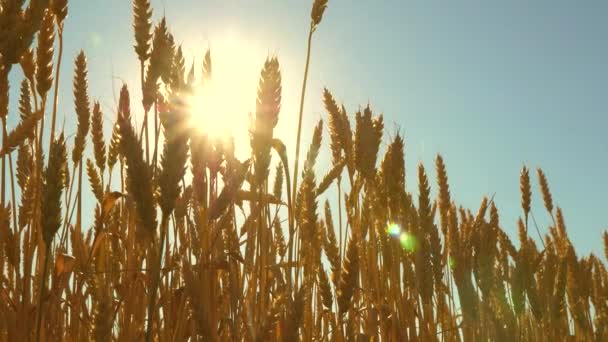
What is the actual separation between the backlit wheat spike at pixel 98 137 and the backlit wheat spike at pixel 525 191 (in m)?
2.30

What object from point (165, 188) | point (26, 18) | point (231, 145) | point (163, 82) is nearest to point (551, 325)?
point (231, 145)

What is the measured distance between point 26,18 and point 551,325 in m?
2.54

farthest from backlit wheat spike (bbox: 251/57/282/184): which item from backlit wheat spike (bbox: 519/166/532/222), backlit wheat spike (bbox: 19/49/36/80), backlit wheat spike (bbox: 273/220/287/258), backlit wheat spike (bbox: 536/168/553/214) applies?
backlit wheat spike (bbox: 536/168/553/214)

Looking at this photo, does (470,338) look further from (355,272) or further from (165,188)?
(165,188)

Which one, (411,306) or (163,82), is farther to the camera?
(411,306)

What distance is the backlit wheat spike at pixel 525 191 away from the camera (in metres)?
3.17

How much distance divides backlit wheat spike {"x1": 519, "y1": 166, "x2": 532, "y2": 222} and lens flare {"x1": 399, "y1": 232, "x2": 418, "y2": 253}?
4.83 ft

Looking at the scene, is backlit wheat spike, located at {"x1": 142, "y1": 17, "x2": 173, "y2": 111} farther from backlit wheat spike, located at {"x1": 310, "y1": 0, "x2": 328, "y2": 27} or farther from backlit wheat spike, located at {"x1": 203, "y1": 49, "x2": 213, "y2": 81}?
backlit wheat spike, located at {"x1": 310, "y1": 0, "x2": 328, "y2": 27}

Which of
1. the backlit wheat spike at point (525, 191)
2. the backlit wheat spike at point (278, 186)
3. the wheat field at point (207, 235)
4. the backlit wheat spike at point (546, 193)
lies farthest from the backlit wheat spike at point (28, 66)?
the backlit wheat spike at point (546, 193)

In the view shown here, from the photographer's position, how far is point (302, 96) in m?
1.43

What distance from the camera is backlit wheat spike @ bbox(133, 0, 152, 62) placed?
4.90 feet

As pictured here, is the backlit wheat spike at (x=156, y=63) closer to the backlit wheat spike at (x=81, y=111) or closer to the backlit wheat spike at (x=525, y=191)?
the backlit wheat spike at (x=81, y=111)

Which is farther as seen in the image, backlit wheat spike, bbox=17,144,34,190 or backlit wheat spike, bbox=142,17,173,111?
backlit wheat spike, bbox=17,144,34,190

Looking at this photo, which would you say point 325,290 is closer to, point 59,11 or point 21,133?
point 21,133
